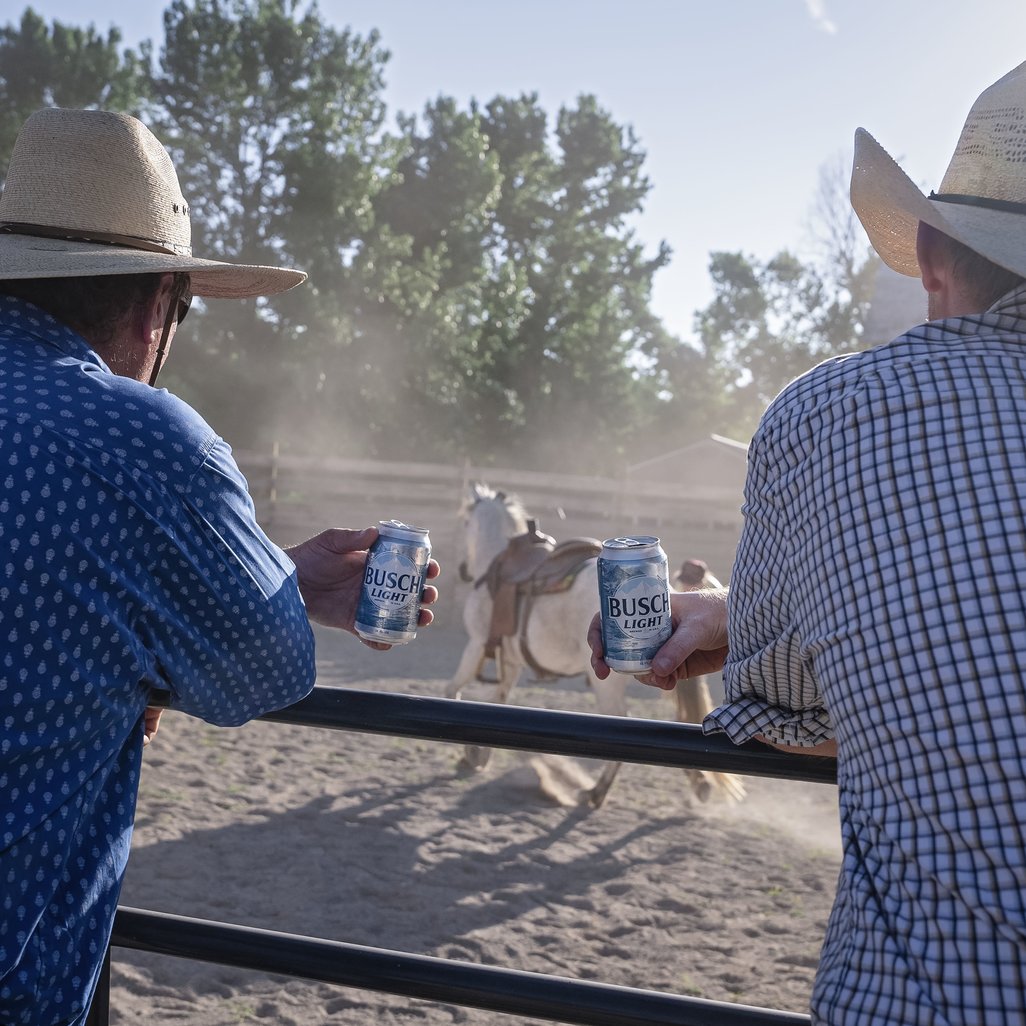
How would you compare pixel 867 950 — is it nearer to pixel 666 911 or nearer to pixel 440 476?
pixel 666 911

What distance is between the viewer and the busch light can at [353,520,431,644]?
1701 millimetres

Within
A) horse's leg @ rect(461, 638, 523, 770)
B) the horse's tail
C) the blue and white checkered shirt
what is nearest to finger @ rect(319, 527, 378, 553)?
the blue and white checkered shirt

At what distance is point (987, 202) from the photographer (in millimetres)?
1187

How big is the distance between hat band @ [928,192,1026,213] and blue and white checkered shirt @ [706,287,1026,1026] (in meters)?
0.13

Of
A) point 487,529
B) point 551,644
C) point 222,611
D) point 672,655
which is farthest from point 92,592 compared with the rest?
point 487,529

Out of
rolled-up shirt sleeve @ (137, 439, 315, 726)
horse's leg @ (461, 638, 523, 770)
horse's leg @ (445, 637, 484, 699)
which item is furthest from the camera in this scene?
horse's leg @ (445, 637, 484, 699)

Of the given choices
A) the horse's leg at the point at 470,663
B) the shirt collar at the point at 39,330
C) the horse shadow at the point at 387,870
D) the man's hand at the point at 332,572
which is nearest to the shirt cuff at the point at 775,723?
the man's hand at the point at 332,572

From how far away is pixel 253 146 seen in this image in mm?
22438

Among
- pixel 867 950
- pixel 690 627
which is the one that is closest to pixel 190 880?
pixel 690 627

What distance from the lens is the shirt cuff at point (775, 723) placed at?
1287 millimetres

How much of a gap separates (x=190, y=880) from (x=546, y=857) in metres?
1.81

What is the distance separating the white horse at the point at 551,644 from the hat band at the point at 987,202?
497 cm

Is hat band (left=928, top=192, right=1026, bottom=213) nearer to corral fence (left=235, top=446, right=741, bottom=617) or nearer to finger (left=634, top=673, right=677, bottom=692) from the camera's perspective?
finger (left=634, top=673, right=677, bottom=692)

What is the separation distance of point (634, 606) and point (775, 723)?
317 mm
